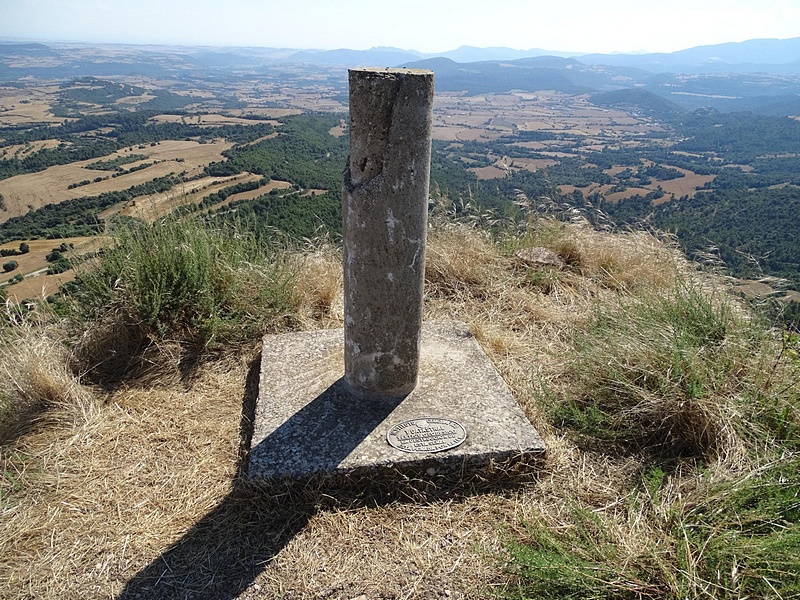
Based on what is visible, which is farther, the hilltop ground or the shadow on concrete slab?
the shadow on concrete slab

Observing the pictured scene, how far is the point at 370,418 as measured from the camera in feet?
9.13

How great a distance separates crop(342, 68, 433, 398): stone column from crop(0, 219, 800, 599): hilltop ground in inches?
31.2

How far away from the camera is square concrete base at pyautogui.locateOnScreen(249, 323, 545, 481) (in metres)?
2.49

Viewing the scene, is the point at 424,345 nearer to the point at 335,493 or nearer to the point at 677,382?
the point at 335,493

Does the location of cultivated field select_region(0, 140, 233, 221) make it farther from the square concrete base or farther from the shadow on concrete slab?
the shadow on concrete slab

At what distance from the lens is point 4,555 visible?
7.03 feet

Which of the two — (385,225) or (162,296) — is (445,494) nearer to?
(385,225)

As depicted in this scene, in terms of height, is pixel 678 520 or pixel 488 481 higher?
pixel 678 520

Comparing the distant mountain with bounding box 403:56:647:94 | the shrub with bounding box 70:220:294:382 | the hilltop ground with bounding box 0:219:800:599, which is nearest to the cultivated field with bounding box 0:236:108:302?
the shrub with bounding box 70:220:294:382

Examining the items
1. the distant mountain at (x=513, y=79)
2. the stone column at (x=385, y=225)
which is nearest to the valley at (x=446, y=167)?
the stone column at (x=385, y=225)

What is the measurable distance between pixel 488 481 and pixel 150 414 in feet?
7.20

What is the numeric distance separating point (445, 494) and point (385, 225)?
1.47 metres

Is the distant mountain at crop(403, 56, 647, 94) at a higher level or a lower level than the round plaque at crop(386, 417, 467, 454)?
higher

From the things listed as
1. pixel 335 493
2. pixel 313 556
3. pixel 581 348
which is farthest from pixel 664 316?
pixel 313 556
